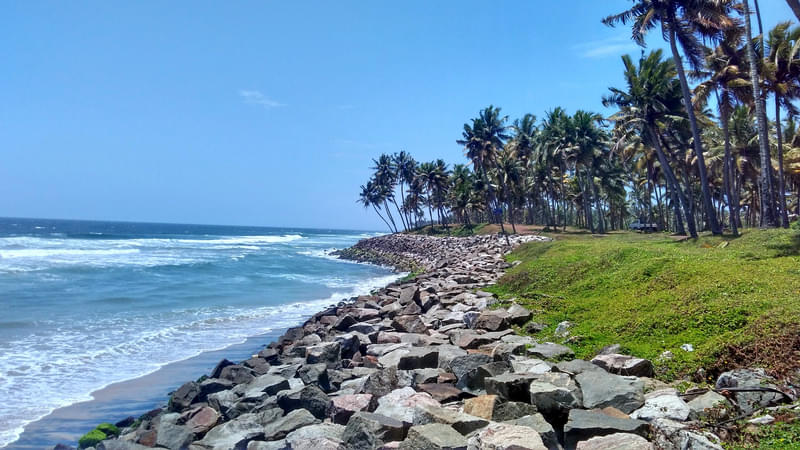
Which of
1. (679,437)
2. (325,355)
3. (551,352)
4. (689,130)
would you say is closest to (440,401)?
(551,352)

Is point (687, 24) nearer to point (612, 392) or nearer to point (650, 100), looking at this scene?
point (650, 100)

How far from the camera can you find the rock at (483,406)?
5660 millimetres

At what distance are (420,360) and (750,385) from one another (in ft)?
14.7

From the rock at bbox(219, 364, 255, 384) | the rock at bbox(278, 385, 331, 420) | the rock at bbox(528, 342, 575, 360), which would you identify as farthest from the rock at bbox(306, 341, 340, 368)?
the rock at bbox(528, 342, 575, 360)

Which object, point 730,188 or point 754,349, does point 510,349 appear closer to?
point 754,349

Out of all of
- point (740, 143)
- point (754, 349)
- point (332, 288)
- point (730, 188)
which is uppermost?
point (740, 143)

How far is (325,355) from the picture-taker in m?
10.1

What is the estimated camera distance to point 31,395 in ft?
32.8

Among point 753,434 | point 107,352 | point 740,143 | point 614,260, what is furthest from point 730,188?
point 107,352

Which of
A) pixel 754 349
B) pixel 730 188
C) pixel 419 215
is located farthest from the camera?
pixel 419 215

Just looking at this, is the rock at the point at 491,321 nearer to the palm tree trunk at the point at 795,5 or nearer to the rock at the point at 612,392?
the rock at the point at 612,392

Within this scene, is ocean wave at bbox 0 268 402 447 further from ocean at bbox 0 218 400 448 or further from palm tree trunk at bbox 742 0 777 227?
palm tree trunk at bbox 742 0 777 227

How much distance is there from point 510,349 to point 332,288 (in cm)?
2251

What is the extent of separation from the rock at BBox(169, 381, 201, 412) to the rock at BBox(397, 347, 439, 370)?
3809 mm
